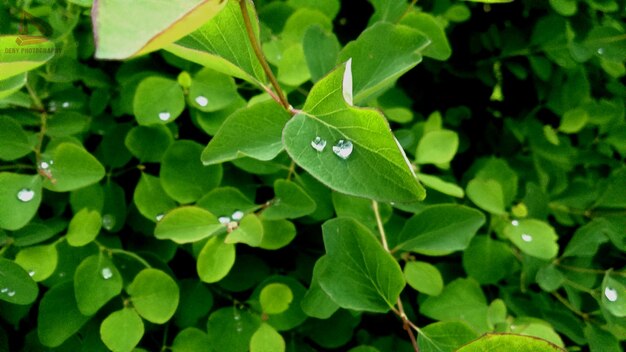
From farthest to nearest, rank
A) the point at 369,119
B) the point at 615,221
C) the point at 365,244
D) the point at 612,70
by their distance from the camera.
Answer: the point at 612,70
the point at 615,221
the point at 365,244
the point at 369,119

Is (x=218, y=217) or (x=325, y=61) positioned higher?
Answer: (x=325, y=61)

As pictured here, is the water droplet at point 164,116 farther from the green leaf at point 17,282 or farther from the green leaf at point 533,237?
the green leaf at point 533,237

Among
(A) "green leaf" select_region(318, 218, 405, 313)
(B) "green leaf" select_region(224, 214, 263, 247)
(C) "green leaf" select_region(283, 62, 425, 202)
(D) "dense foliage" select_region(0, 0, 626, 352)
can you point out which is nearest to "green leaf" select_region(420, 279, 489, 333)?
(D) "dense foliage" select_region(0, 0, 626, 352)

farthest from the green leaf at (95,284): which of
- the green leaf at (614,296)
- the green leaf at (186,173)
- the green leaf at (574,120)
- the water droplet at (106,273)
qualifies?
the green leaf at (574,120)

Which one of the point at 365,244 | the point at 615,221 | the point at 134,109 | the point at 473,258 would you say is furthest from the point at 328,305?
the point at 615,221

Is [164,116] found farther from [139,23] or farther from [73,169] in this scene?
[139,23]

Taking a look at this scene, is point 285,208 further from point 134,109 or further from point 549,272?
point 549,272

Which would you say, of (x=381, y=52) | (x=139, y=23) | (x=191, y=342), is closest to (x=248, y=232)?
(x=191, y=342)
